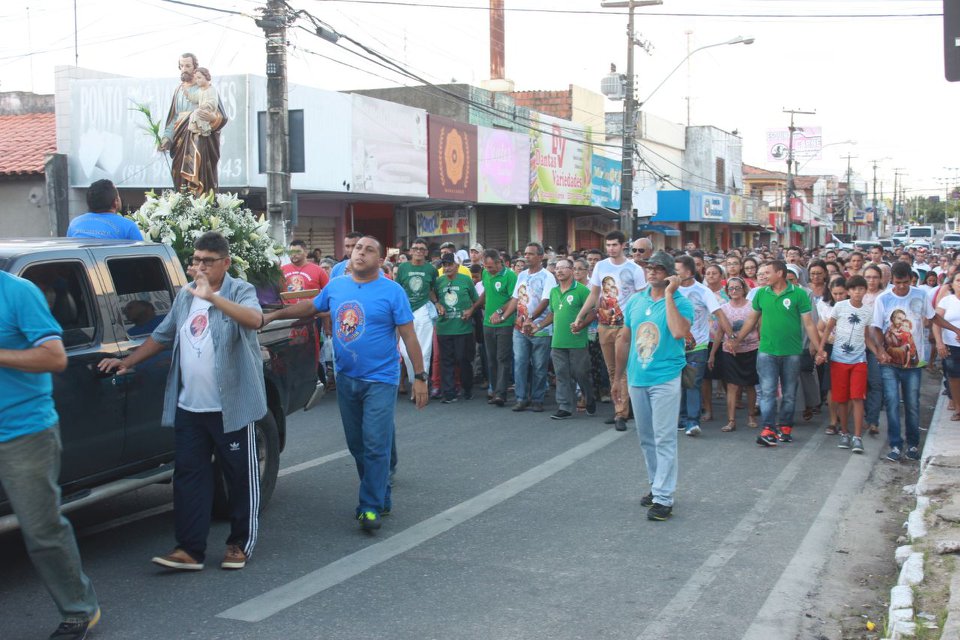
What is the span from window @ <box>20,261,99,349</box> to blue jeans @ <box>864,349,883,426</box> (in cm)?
723

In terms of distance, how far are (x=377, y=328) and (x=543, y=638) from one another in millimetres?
2531

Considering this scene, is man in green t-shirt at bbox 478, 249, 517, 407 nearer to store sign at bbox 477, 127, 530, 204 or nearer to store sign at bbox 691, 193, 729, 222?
store sign at bbox 477, 127, 530, 204

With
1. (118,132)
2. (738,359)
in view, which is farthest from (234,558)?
(118,132)

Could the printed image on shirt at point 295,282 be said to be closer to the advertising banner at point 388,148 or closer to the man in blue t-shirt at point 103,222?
the man in blue t-shirt at point 103,222

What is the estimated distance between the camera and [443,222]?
85.2 feet

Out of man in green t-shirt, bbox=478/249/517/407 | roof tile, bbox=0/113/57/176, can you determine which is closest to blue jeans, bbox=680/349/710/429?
man in green t-shirt, bbox=478/249/517/407

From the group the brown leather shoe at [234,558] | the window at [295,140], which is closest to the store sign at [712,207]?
the window at [295,140]

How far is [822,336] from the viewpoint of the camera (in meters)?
10.2

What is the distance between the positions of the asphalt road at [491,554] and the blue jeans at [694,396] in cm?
107

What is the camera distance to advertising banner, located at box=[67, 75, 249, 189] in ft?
61.5

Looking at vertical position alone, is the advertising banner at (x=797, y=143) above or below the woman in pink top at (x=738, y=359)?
above

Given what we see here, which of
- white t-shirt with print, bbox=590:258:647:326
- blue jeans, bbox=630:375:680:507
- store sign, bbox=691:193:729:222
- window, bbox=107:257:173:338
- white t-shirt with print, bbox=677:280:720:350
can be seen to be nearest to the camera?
window, bbox=107:257:173:338

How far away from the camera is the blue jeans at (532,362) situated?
11.9m

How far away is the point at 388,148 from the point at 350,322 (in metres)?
15.0
